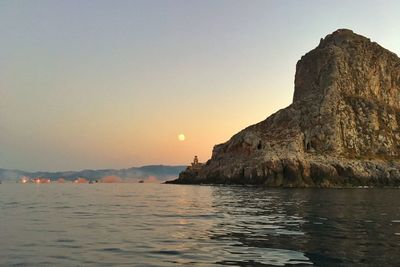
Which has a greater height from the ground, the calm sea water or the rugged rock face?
the rugged rock face

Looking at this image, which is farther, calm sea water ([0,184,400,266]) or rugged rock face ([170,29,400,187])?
rugged rock face ([170,29,400,187])

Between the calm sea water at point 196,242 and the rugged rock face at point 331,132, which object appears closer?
the calm sea water at point 196,242

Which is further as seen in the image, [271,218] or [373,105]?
[373,105]

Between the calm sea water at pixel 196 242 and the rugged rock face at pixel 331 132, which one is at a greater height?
the rugged rock face at pixel 331 132

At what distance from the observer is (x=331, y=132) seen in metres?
150

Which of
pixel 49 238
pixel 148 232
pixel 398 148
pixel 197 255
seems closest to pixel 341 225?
pixel 148 232

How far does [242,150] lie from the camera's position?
150375 mm

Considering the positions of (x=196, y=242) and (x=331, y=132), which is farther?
(x=331, y=132)

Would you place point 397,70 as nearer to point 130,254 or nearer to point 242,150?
point 242,150

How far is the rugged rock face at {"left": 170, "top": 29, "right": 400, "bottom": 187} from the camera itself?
5167 inches

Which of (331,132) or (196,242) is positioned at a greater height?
(331,132)

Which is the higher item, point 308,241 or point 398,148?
point 398,148

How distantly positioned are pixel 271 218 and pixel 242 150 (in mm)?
117459

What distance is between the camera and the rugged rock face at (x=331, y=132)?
131 m
